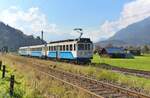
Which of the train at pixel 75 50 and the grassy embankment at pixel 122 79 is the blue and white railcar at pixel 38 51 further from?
the grassy embankment at pixel 122 79

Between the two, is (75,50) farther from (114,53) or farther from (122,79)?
(114,53)

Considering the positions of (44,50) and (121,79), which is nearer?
(121,79)

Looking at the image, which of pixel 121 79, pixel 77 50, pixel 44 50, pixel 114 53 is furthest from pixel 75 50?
pixel 114 53

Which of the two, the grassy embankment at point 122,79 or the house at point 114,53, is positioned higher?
the house at point 114,53

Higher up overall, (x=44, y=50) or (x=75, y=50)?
(x=44, y=50)

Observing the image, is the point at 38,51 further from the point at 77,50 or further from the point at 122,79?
the point at 122,79

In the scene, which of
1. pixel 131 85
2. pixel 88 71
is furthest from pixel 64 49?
pixel 131 85

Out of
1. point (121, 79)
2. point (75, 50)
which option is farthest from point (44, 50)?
point (121, 79)

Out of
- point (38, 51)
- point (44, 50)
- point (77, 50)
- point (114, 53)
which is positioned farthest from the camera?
point (114, 53)

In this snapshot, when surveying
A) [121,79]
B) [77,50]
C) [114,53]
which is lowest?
[121,79]

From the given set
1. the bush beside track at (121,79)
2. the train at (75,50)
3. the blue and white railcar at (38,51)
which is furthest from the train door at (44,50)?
the bush beside track at (121,79)

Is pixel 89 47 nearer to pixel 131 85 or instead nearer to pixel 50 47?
pixel 50 47

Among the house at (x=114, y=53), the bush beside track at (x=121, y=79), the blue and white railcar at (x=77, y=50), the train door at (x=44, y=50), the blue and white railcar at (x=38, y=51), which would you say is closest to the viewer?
the bush beside track at (x=121, y=79)

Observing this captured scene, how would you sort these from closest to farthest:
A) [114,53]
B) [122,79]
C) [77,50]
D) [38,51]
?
[122,79] < [77,50] < [38,51] < [114,53]
